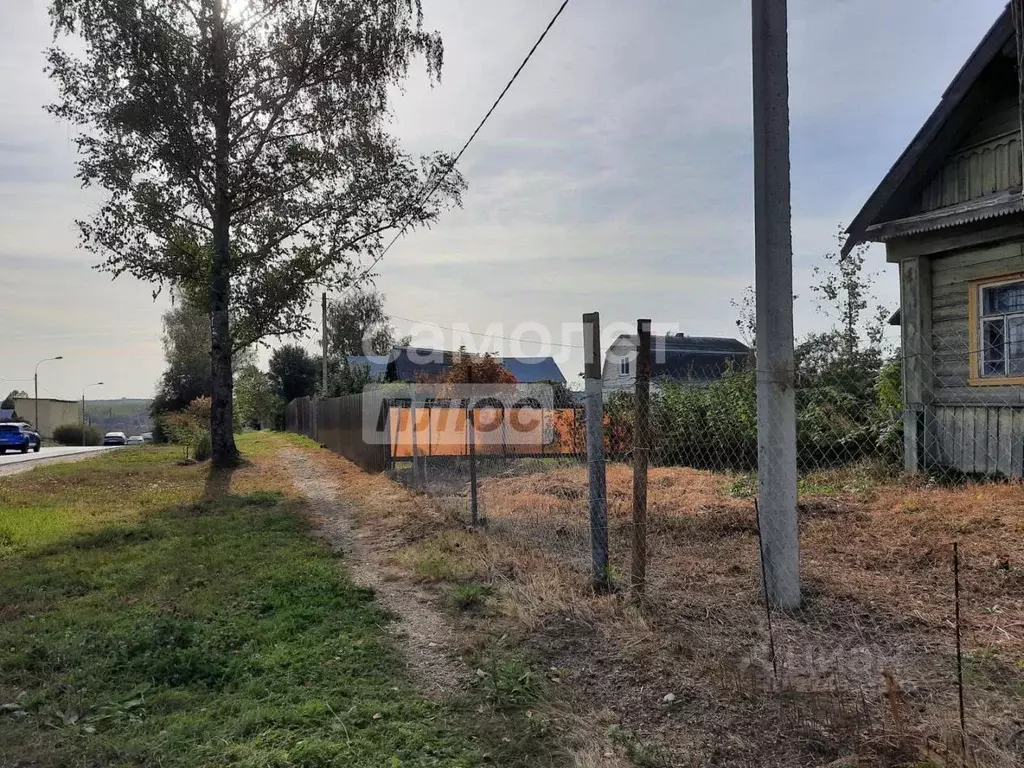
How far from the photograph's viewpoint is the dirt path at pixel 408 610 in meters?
3.86

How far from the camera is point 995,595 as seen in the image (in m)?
4.32

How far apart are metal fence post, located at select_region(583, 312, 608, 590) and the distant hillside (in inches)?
3732

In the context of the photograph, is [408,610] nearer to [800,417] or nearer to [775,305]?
[775,305]

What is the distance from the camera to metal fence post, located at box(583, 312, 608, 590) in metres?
4.95

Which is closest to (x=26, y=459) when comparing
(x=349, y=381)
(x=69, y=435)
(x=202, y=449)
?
(x=202, y=449)

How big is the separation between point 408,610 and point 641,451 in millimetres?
2134

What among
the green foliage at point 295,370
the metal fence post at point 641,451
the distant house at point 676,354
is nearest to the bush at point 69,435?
the green foliage at point 295,370

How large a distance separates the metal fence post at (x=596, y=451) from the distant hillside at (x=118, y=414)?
311 feet

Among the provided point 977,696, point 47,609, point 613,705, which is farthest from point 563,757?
point 47,609

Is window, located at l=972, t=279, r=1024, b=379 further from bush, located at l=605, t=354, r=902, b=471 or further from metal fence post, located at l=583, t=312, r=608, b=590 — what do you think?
metal fence post, located at l=583, t=312, r=608, b=590

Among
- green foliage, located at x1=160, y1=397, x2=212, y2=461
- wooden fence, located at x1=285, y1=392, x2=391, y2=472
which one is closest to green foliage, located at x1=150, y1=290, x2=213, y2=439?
green foliage, located at x1=160, y1=397, x2=212, y2=461

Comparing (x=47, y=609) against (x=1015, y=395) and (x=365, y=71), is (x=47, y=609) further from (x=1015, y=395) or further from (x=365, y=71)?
(x=365, y=71)

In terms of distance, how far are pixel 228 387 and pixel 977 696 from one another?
58.1 feet

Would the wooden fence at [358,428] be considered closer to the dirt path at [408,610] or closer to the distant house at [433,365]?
the dirt path at [408,610]
